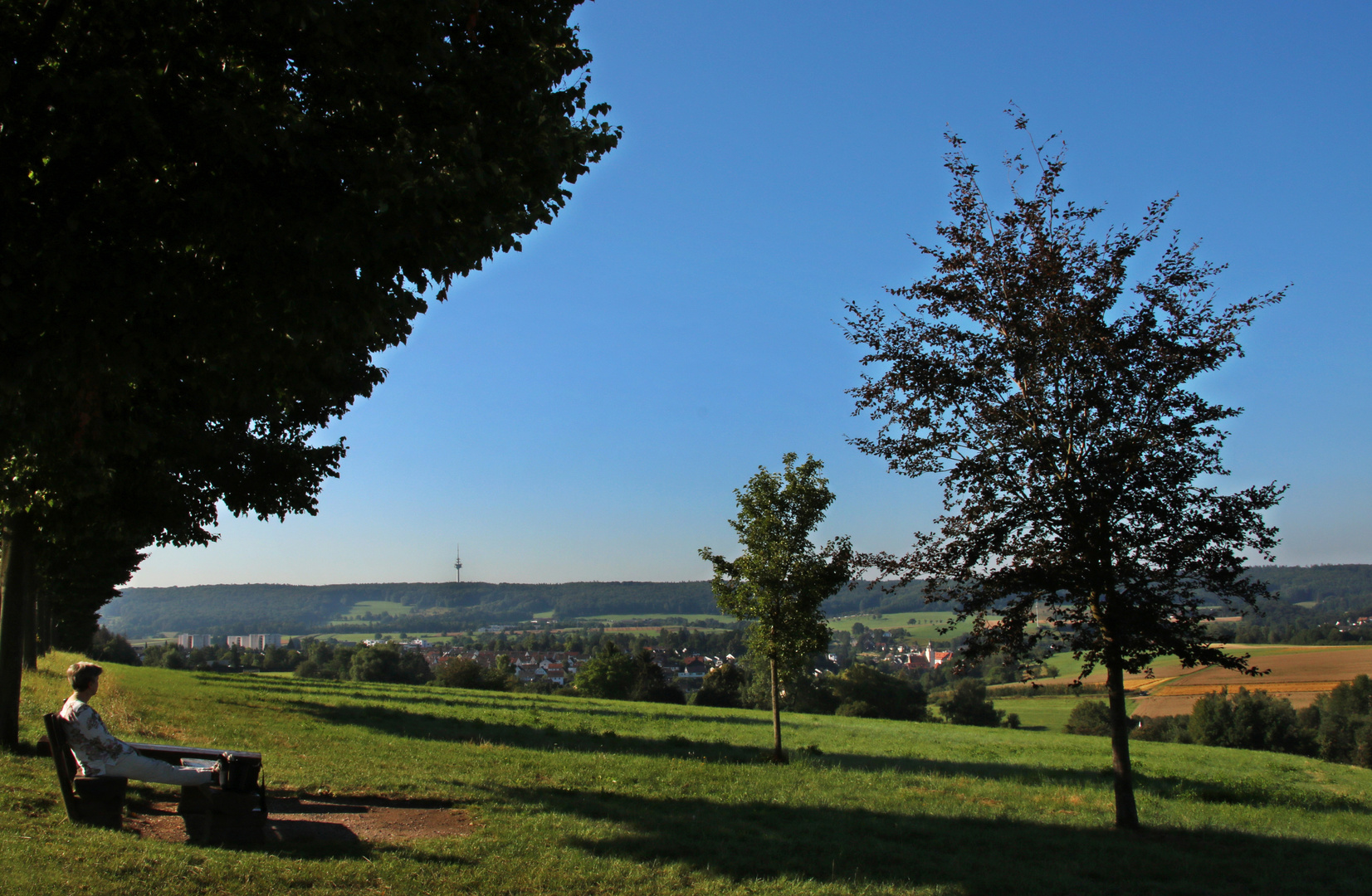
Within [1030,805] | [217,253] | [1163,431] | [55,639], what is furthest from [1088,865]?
[55,639]

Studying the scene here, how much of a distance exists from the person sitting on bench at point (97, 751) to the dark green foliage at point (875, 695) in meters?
52.5

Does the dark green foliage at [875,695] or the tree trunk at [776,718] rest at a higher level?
the tree trunk at [776,718]

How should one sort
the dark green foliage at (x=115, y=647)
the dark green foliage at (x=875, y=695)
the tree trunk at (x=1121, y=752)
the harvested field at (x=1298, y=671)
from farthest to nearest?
the dark green foliage at (x=115, y=647) → the harvested field at (x=1298, y=671) → the dark green foliage at (x=875, y=695) → the tree trunk at (x=1121, y=752)

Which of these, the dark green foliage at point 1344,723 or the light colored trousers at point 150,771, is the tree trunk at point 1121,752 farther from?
the dark green foliage at point 1344,723

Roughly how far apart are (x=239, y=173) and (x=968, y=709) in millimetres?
60815

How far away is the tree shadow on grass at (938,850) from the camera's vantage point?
7750mm

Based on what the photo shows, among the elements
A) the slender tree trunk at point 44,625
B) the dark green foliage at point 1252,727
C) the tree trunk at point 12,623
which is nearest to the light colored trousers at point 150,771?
the tree trunk at point 12,623

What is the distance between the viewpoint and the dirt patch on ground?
Answer: 7574mm

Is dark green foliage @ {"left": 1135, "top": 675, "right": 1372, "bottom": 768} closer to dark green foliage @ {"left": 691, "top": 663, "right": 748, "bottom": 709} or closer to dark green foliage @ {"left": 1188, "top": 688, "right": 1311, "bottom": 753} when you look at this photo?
dark green foliage @ {"left": 1188, "top": 688, "right": 1311, "bottom": 753}

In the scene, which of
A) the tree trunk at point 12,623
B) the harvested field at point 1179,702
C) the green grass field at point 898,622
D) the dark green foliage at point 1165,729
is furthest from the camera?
the green grass field at point 898,622

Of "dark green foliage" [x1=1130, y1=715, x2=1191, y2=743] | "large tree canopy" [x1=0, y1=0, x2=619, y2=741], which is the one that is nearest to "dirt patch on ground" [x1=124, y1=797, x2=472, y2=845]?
"large tree canopy" [x1=0, y1=0, x2=619, y2=741]

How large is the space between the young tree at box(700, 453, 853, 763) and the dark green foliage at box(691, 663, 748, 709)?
119 ft

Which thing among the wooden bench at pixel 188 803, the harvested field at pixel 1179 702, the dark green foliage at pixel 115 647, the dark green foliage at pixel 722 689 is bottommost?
the harvested field at pixel 1179 702

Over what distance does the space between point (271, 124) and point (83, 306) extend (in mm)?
1618
